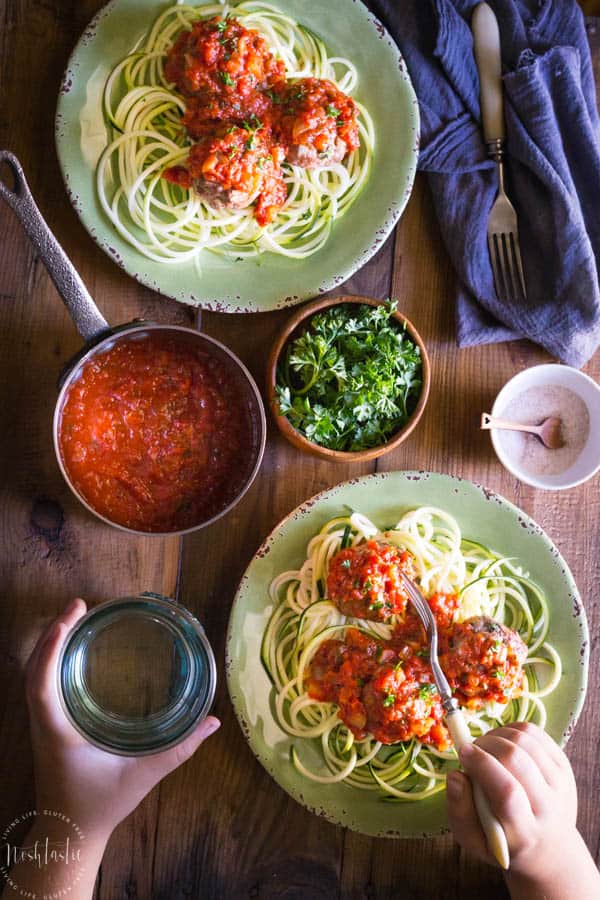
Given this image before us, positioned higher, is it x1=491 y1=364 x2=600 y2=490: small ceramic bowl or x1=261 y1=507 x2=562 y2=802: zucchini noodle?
x1=491 y1=364 x2=600 y2=490: small ceramic bowl

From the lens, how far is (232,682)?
3016 mm

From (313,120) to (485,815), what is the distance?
2301 mm

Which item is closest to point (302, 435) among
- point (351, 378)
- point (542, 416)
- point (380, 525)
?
point (351, 378)

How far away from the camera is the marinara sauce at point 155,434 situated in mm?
2875

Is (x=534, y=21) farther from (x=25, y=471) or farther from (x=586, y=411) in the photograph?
(x=25, y=471)

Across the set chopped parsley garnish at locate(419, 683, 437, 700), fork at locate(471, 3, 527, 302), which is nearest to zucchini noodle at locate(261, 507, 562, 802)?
chopped parsley garnish at locate(419, 683, 437, 700)

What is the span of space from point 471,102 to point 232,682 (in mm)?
2292

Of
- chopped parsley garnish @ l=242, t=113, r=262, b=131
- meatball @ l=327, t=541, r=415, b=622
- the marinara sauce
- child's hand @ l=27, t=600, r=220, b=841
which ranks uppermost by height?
chopped parsley garnish @ l=242, t=113, r=262, b=131

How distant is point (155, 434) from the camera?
115 inches

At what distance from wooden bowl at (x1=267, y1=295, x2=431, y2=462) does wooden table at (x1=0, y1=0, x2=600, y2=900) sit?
21 centimetres

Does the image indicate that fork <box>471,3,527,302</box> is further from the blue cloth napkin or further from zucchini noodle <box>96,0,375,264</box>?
zucchini noodle <box>96,0,375,264</box>

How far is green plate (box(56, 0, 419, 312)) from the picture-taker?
3.04 meters

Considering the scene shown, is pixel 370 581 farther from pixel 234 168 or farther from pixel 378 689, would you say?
pixel 234 168

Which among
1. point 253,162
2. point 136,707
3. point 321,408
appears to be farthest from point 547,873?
point 253,162
